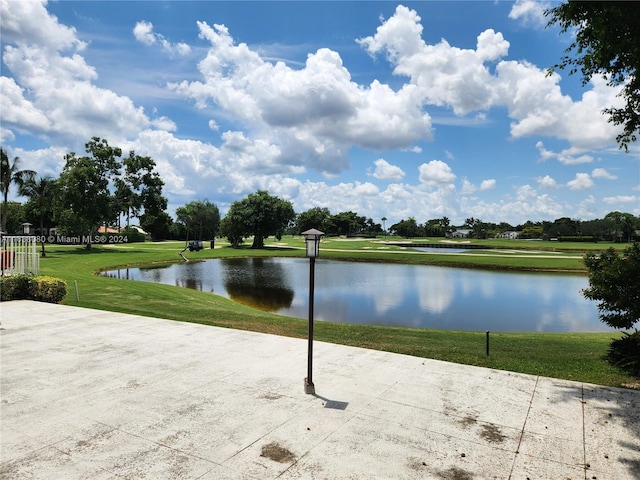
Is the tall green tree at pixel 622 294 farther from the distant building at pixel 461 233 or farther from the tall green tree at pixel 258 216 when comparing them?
the distant building at pixel 461 233

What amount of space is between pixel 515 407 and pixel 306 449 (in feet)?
10.0

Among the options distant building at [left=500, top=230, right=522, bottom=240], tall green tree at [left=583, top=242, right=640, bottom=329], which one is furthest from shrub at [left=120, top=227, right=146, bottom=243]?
distant building at [left=500, top=230, right=522, bottom=240]

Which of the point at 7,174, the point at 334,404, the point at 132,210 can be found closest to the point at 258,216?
the point at 132,210

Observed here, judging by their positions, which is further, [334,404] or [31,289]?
[31,289]

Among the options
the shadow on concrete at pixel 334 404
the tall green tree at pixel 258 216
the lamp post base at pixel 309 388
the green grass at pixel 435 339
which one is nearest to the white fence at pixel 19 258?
the green grass at pixel 435 339

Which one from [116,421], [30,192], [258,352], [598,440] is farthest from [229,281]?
[30,192]

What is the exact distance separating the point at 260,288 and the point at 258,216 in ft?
139

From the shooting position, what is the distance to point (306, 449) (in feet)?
14.8

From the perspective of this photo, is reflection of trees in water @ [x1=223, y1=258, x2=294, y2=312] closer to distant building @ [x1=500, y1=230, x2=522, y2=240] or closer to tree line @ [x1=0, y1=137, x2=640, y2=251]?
tree line @ [x1=0, y1=137, x2=640, y2=251]

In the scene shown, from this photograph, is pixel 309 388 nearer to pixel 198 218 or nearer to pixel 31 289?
pixel 31 289

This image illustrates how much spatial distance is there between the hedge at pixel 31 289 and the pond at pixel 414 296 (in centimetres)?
802

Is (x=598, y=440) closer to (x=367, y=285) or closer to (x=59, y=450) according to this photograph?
(x=59, y=450)

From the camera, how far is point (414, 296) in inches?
833

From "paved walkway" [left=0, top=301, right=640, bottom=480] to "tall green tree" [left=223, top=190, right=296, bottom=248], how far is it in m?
57.8
